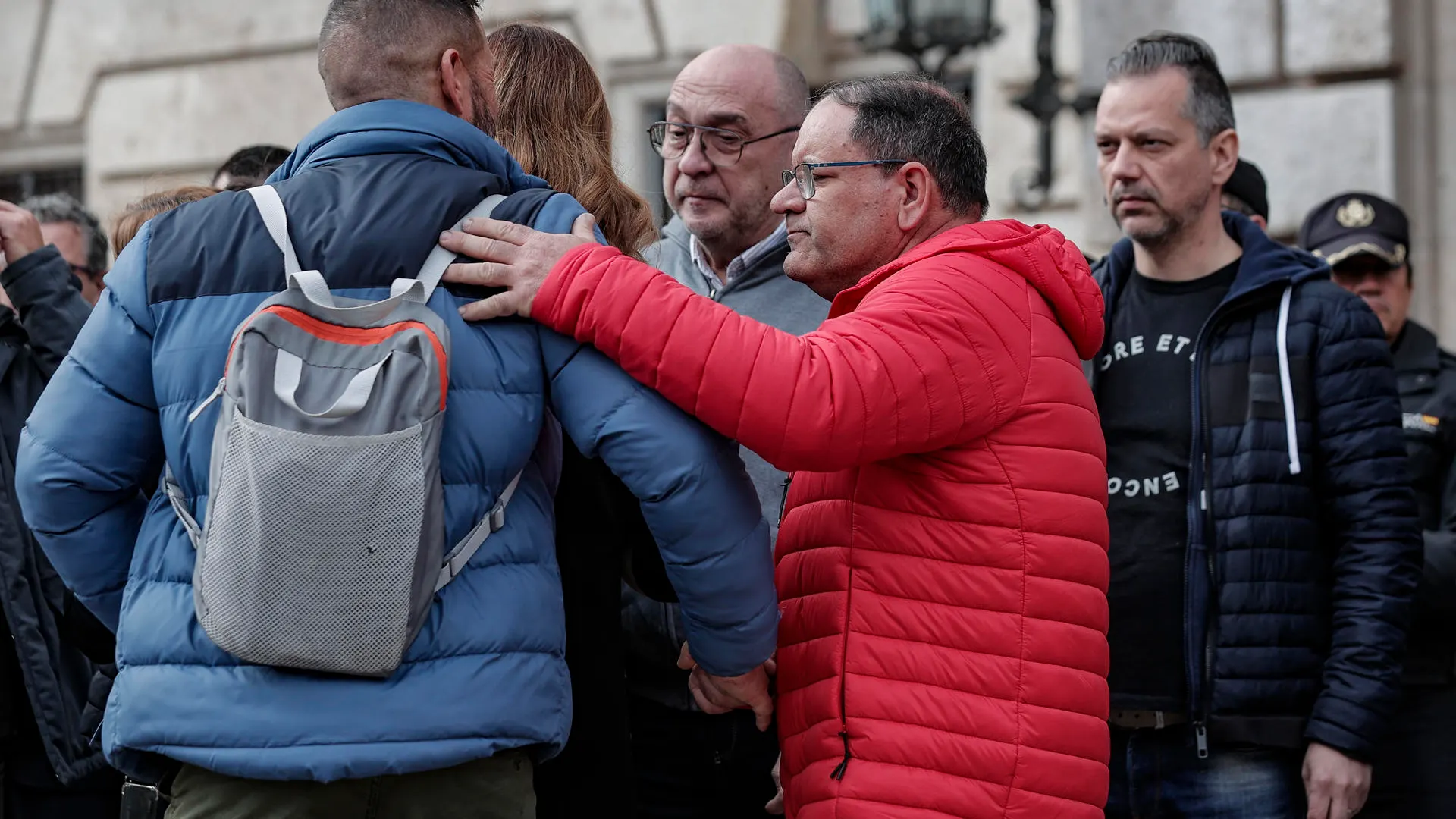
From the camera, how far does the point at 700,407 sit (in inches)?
95.2

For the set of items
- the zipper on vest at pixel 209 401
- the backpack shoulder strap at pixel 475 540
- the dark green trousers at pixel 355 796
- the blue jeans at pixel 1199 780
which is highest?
the zipper on vest at pixel 209 401

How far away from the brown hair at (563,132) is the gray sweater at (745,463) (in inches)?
20.1

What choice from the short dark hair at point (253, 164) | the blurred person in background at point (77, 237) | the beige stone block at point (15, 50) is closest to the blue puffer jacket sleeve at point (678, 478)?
the short dark hair at point (253, 164)

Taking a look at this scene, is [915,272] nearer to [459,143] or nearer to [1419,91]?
[459,143]

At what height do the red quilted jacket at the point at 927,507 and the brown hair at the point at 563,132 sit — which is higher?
the brown hair at the point at 563,132

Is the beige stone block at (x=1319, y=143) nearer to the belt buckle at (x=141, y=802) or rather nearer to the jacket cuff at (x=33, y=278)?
the jacket cuff at (x=33, y=278)

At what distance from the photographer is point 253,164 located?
430 cm

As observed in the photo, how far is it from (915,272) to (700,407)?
16.7 inches

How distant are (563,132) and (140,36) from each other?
738cm

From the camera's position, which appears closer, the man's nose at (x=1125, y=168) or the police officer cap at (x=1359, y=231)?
the man's nose at (x=1125, y=168)

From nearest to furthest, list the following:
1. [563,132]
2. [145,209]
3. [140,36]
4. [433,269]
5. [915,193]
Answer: [433,269] < [915,193] < [563,132] < [145,209] < [140,36]

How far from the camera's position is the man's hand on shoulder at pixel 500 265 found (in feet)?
7.79

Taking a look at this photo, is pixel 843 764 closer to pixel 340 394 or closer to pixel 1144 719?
pixel 340 394

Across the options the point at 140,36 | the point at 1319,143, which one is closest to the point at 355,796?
the point at 1319,143
